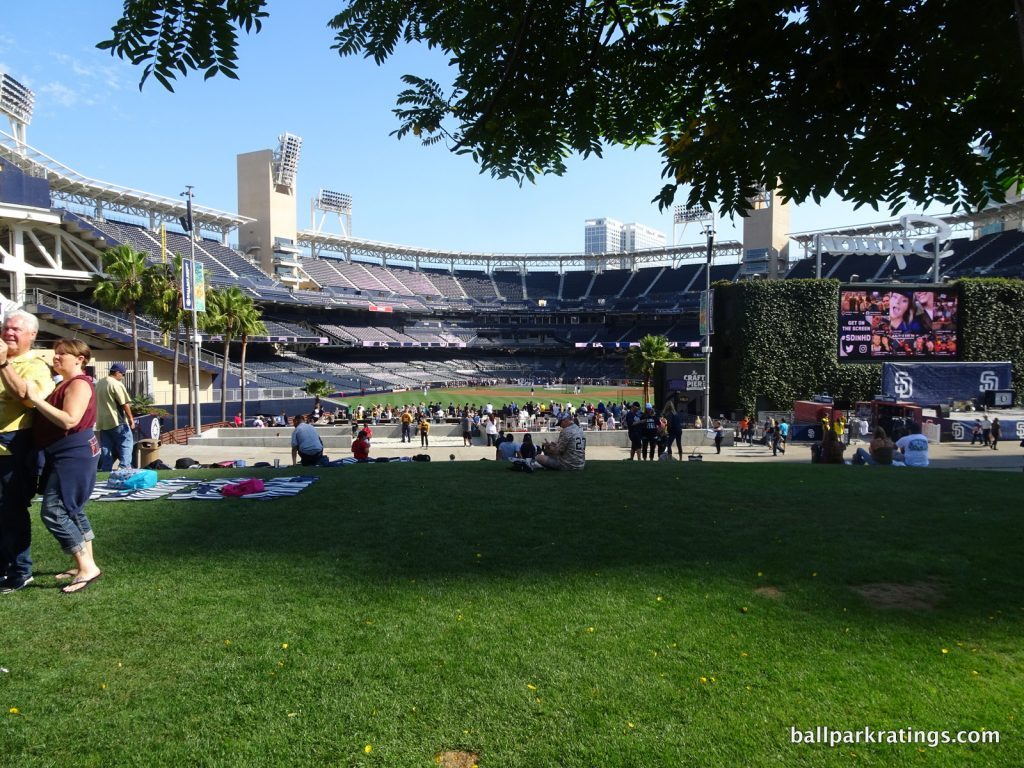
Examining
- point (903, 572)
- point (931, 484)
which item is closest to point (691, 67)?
point (903, 572)

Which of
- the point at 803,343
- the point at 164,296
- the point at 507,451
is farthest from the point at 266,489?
the point at 803,343

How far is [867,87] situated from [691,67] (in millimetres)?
1051

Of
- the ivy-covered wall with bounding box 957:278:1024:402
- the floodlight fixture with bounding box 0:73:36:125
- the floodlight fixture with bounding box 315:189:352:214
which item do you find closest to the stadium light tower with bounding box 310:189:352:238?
the floodlight fixture with bounding box 315:189:352:214

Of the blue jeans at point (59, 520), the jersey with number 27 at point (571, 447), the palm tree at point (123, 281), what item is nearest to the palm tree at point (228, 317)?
the palm tree at point (123, 281)

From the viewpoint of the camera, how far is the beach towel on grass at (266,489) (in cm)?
→ 746

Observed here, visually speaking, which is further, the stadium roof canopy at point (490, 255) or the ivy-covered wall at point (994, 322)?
the stadium roof canopy at point (490, 255)

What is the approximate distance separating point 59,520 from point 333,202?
96.7 metres

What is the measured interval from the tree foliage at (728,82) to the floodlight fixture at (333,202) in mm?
95281

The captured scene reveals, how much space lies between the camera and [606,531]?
6.04m

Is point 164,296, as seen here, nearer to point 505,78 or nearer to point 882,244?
point 505,78

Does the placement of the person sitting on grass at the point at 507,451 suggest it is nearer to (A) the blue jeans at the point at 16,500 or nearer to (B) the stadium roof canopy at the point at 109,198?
(A) the blue jeans at the point at 16,500

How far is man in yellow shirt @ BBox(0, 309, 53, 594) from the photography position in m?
4.19

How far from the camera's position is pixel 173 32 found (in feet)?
10.2

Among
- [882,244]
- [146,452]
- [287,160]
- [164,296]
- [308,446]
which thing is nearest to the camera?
[308,446]
